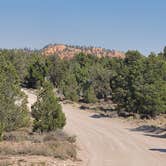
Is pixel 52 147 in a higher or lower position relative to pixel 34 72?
lower

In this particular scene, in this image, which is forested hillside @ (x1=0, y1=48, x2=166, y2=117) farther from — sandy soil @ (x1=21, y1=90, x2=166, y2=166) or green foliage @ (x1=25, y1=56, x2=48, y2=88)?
sandy soil @ (x1=21, y1=90, x2=166, y2=166)

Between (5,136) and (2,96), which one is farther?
(2,96)

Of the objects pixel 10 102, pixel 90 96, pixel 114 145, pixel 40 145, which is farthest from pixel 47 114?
pixel 90 96

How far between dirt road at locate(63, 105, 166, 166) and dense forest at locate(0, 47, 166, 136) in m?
3.72

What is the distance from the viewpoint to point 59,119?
35.0 m

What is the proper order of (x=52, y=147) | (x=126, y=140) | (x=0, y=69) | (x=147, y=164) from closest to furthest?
(x=147, y=164) < (x=52, y=147) < (x=126, y=140) < (x=0, y=69)

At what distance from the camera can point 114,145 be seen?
31.1 meters

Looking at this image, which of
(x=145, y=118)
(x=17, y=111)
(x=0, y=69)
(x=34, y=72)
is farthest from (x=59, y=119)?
(x=34, y=72)

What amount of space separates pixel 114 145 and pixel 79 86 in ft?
148

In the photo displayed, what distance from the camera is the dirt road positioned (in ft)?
81.1

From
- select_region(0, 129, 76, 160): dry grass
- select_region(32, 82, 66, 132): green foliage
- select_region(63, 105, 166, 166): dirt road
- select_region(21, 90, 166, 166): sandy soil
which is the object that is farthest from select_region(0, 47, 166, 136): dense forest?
select_region(63, 105, 166, 166): dirt road

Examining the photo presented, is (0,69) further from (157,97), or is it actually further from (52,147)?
(157,97)

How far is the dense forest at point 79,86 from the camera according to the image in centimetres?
3506

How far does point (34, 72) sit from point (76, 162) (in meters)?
64.9
